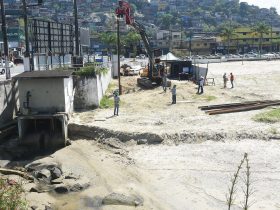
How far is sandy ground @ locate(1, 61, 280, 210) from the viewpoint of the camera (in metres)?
16.7

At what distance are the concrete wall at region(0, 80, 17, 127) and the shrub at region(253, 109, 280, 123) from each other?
16.5m

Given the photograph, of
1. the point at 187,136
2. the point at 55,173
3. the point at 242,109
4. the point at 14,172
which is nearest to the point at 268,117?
the point at 242,109

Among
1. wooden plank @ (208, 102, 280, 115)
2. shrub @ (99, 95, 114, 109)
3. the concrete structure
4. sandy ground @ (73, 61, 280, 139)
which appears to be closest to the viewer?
sandy ground @ (73, 61, 280, 139)

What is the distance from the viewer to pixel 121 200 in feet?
54.0

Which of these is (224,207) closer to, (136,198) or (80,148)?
(136,198)

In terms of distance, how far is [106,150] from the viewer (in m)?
23.2

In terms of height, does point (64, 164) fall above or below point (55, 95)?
below

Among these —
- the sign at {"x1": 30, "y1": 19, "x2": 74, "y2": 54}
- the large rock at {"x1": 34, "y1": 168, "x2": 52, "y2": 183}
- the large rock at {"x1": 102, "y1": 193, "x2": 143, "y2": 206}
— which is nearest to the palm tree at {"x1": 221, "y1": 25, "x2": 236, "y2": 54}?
the sign at {"x1": 30, "y1": 19, "x2": 74, "y2": 54}

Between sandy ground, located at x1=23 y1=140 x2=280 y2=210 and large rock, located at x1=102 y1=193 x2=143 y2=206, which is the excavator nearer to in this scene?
sandy ground, located at x1=23 y1=140 x2=280 y2=210

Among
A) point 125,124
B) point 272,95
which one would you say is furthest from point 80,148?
point 272,95

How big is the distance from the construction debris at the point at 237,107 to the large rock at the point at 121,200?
1304cm

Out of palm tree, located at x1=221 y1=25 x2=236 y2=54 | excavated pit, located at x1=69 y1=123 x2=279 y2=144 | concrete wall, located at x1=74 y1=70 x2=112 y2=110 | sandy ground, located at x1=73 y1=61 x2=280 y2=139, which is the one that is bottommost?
excavated pit, located at x1=69 y1=123 x2=279 y2=144

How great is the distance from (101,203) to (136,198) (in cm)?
145

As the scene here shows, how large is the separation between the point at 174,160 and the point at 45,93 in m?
9.99
